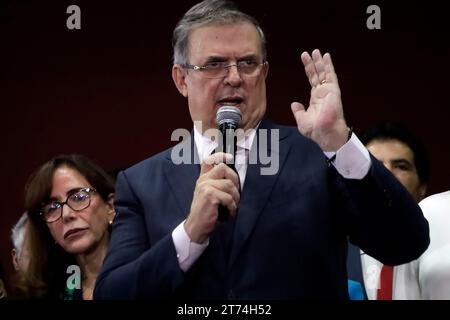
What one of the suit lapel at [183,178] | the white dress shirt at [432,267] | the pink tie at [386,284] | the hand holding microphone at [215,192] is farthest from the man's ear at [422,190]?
the hand holding microphone at [215,192]

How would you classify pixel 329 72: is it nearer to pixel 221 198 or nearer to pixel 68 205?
pixel 221 198

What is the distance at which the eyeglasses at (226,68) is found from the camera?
1.84 metres

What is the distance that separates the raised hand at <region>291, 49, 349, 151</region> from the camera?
165 centimetres

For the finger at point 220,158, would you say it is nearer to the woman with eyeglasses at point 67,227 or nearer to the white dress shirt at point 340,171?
the white dress shirt at point 340,171

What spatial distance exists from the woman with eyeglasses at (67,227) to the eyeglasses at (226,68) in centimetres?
82

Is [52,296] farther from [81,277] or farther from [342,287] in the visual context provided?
[342,287]

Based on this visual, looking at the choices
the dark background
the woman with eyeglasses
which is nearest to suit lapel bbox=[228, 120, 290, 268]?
the woman with eyeglasses

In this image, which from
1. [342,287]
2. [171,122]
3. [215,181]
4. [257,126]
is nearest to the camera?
[215,181]

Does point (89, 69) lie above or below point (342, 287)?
above

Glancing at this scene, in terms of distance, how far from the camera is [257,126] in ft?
6.12

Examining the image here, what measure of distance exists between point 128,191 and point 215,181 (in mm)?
321

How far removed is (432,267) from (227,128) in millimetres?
579

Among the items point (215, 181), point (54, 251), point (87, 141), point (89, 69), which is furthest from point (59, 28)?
point (215, 181)

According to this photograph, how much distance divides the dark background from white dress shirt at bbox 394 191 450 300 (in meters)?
1.06
